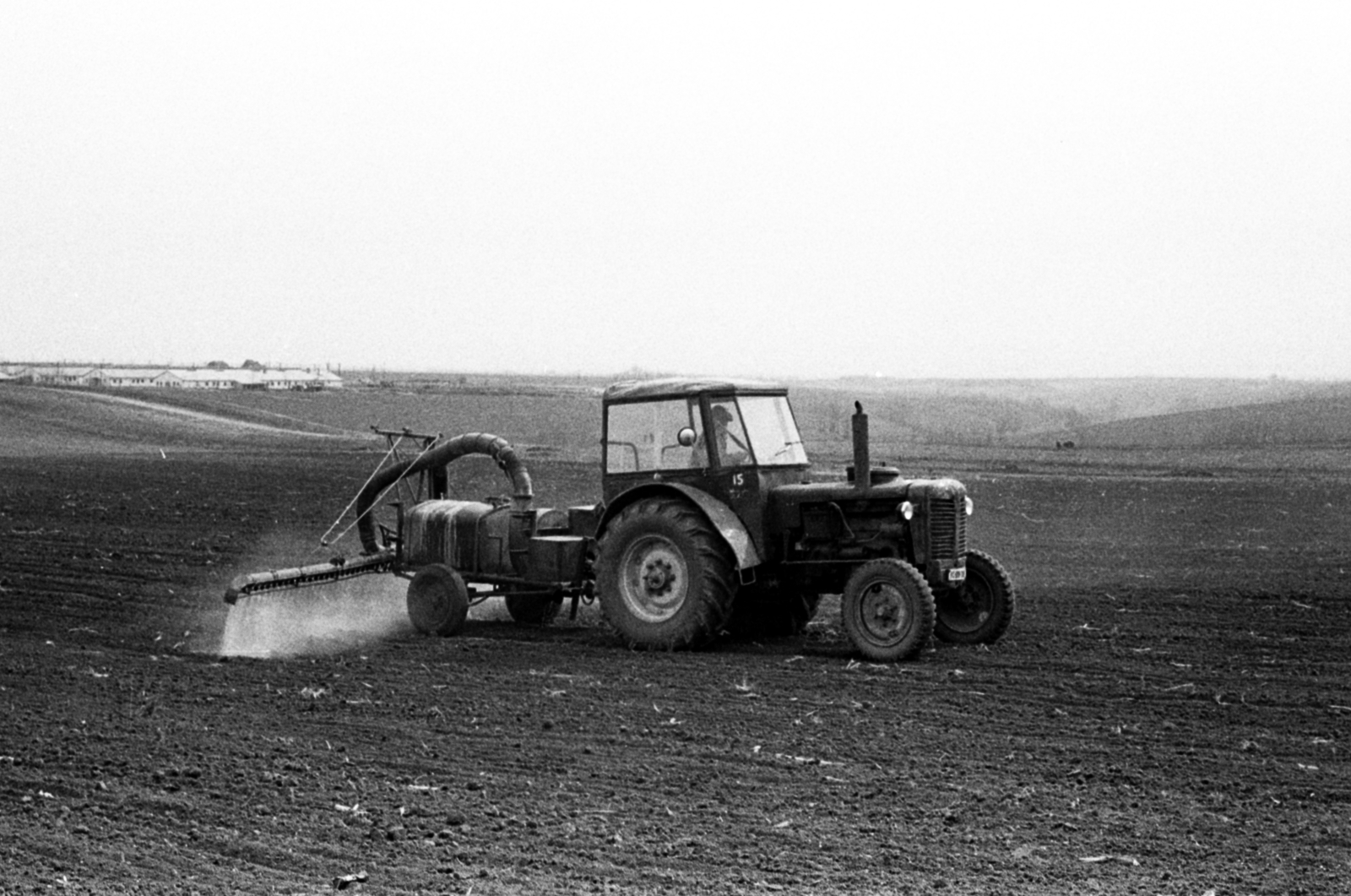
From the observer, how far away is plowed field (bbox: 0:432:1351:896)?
7457mm

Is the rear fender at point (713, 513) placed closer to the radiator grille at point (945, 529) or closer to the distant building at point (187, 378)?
the radiator grille at point (945, 529)

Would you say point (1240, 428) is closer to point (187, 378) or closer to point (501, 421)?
point (501, 421)

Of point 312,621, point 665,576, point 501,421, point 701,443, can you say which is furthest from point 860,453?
point 501,421

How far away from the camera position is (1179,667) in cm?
1235

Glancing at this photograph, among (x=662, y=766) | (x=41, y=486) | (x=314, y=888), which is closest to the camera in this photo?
(x=314, y=888)

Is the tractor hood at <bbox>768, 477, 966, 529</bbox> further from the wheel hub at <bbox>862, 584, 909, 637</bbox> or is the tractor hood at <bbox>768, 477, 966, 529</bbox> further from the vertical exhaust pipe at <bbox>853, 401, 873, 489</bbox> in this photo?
the wheel hub at <bbox>862, 584, 909, 637</bbox>

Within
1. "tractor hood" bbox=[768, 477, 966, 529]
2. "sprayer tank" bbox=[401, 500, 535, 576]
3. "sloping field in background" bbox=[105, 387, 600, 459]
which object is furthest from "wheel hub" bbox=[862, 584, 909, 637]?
"sloping field in background" bbox=[105, 387, 600, 459]

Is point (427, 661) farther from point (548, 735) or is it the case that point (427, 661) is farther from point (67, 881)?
point (67, 881)

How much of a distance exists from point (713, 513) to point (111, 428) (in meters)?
40.8

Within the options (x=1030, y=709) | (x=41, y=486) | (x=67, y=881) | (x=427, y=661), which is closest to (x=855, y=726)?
(x=1030, y=709)

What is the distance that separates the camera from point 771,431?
539 inches

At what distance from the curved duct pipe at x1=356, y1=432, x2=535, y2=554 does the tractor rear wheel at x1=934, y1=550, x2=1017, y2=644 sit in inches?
157

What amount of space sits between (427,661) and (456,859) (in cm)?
555

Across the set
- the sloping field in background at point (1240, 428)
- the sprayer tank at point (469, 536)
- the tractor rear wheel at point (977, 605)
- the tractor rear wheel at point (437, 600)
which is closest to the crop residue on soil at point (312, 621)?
the tractor rear wheel at point (437, 600)
